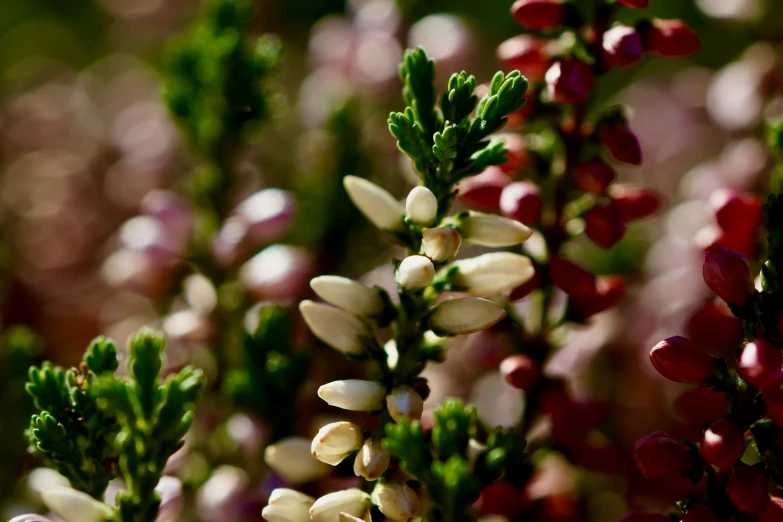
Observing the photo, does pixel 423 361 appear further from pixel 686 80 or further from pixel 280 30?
pixel 280 30

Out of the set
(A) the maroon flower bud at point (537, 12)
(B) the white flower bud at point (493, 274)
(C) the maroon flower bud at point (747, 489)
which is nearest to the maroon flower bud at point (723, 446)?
(C) the maroon flower bud at point (747, 489)

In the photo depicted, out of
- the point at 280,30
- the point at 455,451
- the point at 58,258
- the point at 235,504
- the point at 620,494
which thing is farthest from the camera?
the point at 280,30

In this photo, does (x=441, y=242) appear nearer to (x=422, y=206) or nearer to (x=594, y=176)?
(x=422, y=206)

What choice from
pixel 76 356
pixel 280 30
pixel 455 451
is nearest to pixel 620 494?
pixel 455 451

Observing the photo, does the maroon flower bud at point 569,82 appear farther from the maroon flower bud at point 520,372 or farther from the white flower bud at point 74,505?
the white flower bud at point 74,505

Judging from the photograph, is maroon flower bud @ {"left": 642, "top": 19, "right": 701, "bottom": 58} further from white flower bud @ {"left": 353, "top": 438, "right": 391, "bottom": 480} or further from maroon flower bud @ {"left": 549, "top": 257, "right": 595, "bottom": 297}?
white flower bud @ {"left": 353, "top": 438, "right": 391, "bottom": 480}
